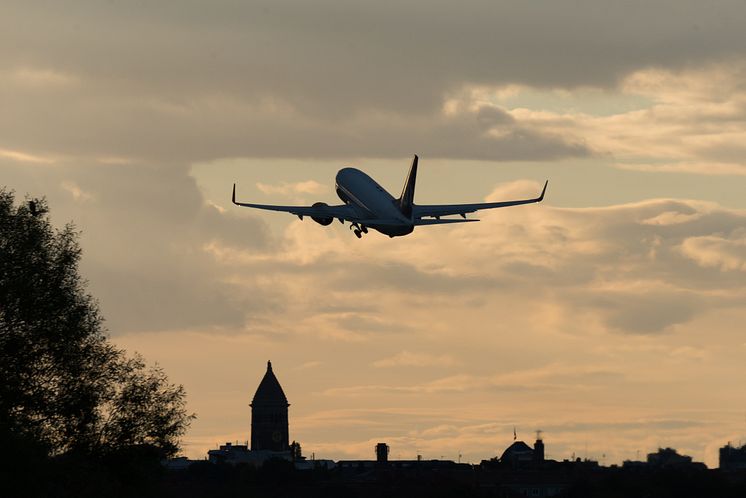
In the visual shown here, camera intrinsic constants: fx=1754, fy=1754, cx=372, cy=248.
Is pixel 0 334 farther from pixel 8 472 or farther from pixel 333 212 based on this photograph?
pixel 333 212

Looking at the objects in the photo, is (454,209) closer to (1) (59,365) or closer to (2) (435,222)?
(2) (435,222)

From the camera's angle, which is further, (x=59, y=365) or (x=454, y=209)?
(x=454, y=209)

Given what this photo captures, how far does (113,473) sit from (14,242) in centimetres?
1620

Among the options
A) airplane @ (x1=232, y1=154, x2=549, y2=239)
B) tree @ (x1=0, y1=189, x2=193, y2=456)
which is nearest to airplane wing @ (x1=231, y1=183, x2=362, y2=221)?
airplane @ (x1=232, y1=154, x2=549, y2=239)

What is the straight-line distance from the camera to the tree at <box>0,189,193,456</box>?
360ft

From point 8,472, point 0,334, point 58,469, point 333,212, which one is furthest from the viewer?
point 333,212

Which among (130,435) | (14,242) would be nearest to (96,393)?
(130,435)

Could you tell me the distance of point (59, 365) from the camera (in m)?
111

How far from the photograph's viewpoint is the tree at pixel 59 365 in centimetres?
10981

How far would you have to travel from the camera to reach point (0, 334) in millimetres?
110312

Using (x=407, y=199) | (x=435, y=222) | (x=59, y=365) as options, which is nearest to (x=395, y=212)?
(x=407, y=199)

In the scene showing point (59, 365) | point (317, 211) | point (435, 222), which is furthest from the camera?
point (317, 211)

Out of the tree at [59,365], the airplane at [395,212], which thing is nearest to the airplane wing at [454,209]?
the airplane at [395,212]

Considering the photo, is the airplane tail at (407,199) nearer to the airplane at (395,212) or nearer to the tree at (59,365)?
the airplane at (395,212)
